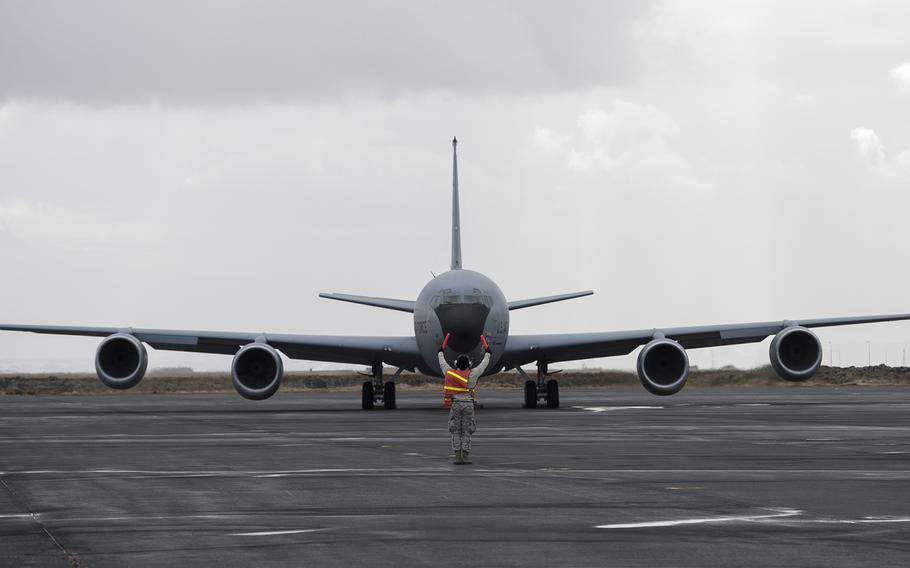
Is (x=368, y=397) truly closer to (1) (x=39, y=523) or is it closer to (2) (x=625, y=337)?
(2) (x=625, y=337)

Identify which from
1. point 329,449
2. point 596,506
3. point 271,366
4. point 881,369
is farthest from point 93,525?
point 881,369

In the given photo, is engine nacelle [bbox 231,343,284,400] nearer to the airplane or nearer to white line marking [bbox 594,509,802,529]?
the airplane

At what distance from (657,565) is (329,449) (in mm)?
12034

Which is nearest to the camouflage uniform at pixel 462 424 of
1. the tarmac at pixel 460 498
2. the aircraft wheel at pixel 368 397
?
the tarmac at pixel 460 498

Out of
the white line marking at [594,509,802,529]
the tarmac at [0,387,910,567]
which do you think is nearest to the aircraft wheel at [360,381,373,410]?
the tarmac at [0,387,910,567]

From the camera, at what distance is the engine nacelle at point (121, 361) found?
36.3m

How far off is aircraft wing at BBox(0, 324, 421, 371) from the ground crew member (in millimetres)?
18999

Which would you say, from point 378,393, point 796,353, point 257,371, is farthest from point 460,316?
point 796,353

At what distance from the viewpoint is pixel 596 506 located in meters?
12.0

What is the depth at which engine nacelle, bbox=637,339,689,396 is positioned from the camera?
118 feet

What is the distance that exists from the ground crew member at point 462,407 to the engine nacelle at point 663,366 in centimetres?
1749

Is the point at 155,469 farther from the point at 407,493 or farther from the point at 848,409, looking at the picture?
the point at 848,409

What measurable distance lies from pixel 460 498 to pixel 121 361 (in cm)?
2561

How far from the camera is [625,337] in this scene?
38062mm
